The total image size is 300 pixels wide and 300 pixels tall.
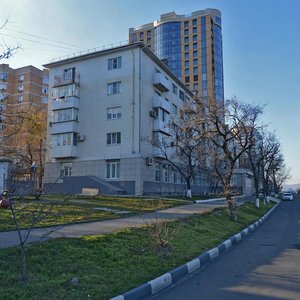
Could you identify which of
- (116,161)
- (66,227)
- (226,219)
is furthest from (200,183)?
(66,227)

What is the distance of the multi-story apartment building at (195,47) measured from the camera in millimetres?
90562

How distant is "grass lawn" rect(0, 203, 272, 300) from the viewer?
541 centimetres

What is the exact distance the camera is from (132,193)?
3541cm

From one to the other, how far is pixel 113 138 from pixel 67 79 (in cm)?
931

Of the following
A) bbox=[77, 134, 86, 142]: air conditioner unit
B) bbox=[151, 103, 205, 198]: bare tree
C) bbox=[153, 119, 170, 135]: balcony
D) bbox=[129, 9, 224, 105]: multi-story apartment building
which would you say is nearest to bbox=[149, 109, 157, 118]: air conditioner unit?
bbox=[153, 119, 170, 135]: balcony

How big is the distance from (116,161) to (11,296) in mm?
32289

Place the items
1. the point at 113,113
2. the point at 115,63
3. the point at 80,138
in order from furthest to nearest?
the point at 80,138 → the point at 115,63 → the point at 113,113

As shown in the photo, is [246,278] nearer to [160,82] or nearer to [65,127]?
[160,82]

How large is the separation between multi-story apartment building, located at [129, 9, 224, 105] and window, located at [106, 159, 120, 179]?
55562 mm

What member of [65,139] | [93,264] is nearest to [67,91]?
[65,139]

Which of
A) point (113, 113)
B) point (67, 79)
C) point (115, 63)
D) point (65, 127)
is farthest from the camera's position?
point (67, 79)

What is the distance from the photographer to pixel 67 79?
41.0m

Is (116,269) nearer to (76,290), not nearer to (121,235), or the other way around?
(76,290)

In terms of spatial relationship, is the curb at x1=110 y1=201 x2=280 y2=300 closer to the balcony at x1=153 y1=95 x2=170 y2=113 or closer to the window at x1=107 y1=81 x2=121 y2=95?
the window at x1=107 y1=81 x2=121 y2=95
